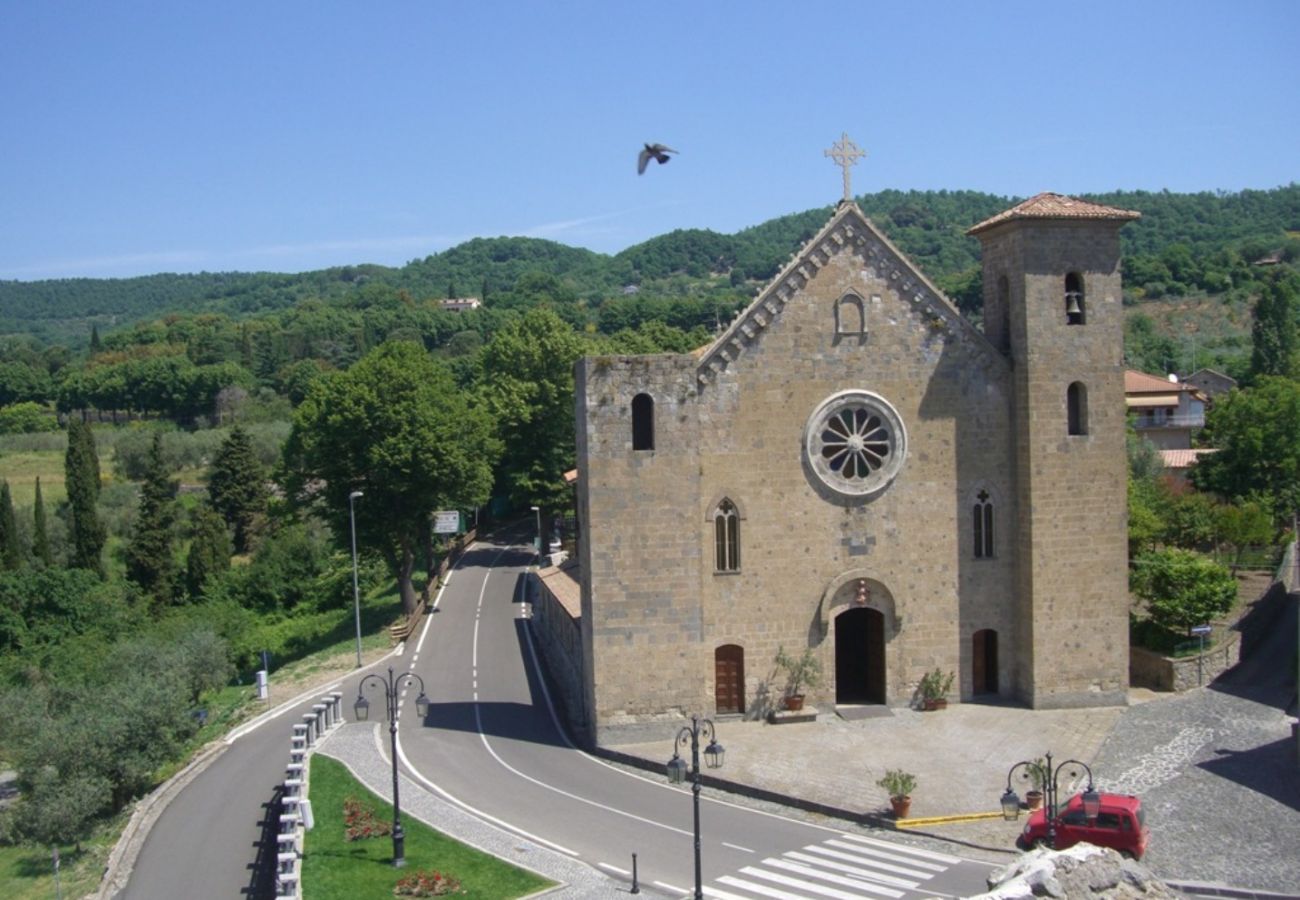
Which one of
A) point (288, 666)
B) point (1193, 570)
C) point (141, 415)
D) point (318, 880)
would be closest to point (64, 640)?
point (288, 666)

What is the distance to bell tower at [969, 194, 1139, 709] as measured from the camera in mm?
31812

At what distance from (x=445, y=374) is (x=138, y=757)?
1060 inches

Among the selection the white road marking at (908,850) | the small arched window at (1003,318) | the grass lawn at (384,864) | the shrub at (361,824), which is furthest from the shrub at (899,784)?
the small arched window at (1003,318)

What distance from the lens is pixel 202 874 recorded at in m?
25.3

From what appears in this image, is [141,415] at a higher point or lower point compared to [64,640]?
higher

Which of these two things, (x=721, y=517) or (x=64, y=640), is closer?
(x=721, y=517)

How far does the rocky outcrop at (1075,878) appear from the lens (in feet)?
50.1

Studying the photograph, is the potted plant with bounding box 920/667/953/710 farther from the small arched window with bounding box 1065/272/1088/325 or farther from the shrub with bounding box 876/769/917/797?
the small arched window with bounding box 1065/272/1088/325

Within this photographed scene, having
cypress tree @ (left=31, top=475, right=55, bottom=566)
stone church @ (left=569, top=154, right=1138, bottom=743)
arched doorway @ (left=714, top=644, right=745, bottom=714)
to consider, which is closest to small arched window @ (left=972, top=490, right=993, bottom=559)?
stone church @ (left=569, top=154, right=1138, bottom=743)

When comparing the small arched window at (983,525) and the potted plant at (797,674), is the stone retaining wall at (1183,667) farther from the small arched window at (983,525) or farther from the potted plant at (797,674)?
the potted plant at (797,674)

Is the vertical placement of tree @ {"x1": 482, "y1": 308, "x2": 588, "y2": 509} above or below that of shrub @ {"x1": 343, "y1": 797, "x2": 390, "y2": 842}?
above

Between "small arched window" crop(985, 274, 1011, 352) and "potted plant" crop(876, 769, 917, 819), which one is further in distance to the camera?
"small arched window" crop(985, 274, 1011, 352)

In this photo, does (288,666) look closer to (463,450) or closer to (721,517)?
(463,450)

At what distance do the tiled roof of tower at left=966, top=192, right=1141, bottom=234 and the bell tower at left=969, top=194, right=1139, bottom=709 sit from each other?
0.16ft
